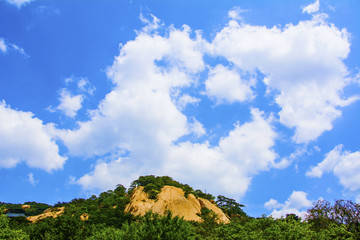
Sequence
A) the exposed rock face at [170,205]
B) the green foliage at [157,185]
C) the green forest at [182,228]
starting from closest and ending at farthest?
the green forest at [182,228] < the exposed rock face at [170,205] < the green foliage at [157,185]

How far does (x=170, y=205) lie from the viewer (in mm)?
77188

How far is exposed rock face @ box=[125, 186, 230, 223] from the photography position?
75.1 m

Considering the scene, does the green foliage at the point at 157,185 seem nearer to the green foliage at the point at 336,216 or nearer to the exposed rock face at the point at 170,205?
Result: the exposed rock face at the point at 170,205

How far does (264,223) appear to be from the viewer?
40250 mm

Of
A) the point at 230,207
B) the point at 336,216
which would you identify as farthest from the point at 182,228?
the point at 230,207

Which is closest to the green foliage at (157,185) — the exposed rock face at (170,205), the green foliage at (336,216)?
the exposed rock face at (170,205)

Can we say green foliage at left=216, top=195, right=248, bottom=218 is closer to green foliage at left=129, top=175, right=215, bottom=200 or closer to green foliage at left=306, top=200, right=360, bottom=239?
green foliage at left=129, top=175, right=215, bottom=200

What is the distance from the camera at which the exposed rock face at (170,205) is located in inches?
2955

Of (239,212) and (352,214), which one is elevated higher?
(239,212)

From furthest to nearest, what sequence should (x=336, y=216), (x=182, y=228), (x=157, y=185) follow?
(x=157, y=185)
(x=336, y=216)
(x=182, y=228)

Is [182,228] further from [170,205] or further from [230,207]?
[230,207]

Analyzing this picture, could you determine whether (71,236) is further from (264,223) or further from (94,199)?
(94,199)

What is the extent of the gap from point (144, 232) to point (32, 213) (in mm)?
133371

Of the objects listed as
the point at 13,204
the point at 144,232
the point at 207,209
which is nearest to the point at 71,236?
the point at 144,232
